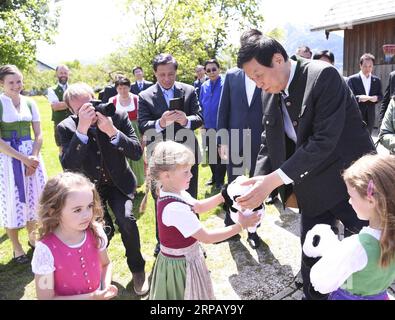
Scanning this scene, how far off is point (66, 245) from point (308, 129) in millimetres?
1635

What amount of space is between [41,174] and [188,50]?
23479 millimetres

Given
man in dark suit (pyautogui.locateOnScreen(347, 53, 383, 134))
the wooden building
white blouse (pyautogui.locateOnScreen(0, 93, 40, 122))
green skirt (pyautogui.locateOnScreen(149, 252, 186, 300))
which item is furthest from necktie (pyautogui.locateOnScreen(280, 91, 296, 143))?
the wooden building

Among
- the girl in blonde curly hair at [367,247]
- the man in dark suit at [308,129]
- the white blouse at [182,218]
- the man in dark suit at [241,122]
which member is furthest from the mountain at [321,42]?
the white blouse at [182,218]

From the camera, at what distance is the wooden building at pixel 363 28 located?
10.5 m

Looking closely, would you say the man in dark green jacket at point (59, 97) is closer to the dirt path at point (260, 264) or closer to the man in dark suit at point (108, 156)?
the man in dark suit at point (108, 156)

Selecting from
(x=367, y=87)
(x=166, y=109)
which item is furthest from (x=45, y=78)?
(x=166, y=109)

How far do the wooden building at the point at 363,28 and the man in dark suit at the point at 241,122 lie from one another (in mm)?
7832

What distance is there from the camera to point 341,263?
176 cm

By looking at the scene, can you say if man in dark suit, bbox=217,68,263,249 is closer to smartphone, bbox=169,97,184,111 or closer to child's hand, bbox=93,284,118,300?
smartphone, bbox=169,97,184,111

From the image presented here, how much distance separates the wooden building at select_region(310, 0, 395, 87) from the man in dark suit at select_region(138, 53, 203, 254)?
833cm

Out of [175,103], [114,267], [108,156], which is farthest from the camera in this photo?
[114,267]

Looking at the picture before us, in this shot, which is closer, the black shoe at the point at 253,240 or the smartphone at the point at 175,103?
the smartphone at the point at 175,103

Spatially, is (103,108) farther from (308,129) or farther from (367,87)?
(367,87)
